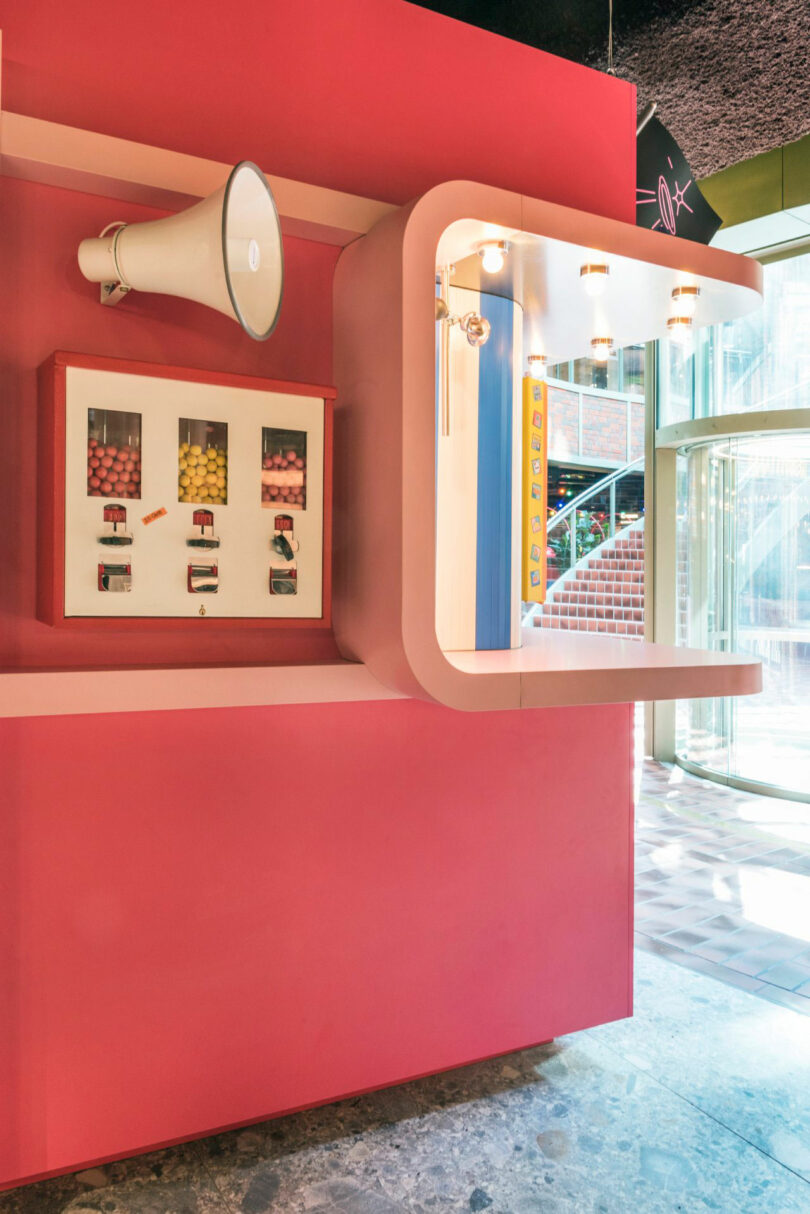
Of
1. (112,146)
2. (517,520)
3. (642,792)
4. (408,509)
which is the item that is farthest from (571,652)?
(642,792)

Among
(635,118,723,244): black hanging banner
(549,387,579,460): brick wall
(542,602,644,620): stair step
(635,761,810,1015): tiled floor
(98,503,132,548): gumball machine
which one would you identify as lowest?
(635,761,810,1015): tiled floor

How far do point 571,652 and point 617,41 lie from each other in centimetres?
303

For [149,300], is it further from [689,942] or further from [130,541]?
[689,942]

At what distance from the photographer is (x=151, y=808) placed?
1887mm

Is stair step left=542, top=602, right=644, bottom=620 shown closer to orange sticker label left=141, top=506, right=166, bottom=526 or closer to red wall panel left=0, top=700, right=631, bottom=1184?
red wall panel left=0, top=700, right=631, bottom=1184

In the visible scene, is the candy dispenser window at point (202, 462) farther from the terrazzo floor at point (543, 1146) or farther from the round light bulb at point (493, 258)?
the terrazzo floor at point (543, 1146)

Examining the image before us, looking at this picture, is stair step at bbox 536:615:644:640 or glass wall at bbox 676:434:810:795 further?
stair step at bbox 536:615:644:640

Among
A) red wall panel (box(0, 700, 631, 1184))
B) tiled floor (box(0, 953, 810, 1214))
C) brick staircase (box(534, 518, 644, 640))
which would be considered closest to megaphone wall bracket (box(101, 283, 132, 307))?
red wall panel (box(0, 700, 631, 1184))

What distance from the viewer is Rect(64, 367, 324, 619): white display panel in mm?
1632

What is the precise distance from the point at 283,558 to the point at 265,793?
0.55 meters

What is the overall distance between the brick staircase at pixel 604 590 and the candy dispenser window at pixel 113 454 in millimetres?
8297

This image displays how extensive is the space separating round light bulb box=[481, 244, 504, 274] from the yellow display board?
1.74ft

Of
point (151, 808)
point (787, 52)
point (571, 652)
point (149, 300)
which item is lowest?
point (151, 808)

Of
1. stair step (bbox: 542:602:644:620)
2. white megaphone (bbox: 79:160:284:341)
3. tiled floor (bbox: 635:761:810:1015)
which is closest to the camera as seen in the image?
white megaphone (bbox: 79:160:284:341)
